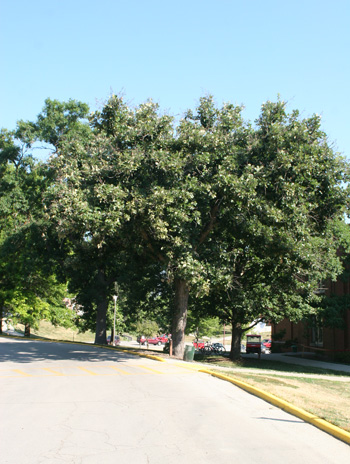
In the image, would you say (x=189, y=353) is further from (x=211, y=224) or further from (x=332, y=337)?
(x=332, y=337)

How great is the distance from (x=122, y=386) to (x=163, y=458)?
588cm

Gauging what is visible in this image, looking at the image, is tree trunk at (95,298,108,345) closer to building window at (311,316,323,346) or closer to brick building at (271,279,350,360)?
brick building at (271,279,350,360)

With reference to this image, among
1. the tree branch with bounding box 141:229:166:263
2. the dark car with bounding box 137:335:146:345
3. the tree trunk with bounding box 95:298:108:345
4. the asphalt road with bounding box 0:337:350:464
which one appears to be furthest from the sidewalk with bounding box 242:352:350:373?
the dark car with bounding box 137:335:146:345

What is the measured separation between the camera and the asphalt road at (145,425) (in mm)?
5766

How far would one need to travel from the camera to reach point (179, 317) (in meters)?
19.5

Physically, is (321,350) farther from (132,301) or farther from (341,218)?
(341,218)

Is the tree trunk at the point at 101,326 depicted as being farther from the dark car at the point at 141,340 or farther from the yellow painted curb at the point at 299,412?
the dark car at the point at 141,340

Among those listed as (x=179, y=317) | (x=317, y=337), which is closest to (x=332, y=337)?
(x=317, y=337)

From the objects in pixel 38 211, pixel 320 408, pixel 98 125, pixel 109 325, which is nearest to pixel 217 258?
pixel 98 125

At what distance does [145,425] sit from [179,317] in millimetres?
12198

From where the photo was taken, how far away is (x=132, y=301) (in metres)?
29.8

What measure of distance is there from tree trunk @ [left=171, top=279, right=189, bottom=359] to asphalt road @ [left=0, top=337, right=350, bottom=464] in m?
6.60

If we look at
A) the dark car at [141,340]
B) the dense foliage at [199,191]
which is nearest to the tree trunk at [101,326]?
the dense foliage at [199,191]

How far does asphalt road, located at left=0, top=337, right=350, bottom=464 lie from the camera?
5766mm
